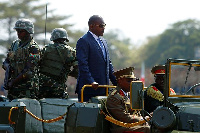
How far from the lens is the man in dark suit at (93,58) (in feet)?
28.9

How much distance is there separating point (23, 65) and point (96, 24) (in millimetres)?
1496

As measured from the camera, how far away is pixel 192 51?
Answer: 69562 mm

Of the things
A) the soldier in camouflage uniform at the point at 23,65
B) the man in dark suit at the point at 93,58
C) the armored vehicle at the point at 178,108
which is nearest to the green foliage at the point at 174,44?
the soldier in camouflage uniform at the point at 23,65

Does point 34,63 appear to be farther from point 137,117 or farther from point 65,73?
point 137,117

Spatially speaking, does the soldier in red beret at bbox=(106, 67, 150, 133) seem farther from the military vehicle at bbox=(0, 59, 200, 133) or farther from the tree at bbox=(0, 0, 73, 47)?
the tree at bbox=(0, 0, 73, 47)

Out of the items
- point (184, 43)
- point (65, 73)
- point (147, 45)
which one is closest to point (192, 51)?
point (184, 43)

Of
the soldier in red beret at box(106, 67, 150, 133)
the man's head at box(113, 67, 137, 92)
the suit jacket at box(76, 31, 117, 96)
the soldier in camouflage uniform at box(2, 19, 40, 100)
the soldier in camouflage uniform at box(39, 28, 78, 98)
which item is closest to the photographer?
the soldier in red beret at box(106, 67, 150, 133)

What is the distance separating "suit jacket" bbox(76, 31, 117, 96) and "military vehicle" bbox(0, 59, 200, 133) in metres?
0.75

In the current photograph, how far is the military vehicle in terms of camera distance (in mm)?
6387

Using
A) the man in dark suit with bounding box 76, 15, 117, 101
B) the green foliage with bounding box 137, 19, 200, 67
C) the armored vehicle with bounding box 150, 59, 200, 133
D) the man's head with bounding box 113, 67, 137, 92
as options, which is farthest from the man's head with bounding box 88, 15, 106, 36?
the green foliage with bounding box 137, 19, 200, 67

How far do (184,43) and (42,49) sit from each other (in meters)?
62.9

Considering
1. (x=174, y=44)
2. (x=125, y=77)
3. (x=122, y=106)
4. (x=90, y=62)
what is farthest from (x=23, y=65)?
(x=174, y=44)

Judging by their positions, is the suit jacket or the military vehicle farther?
the suit jacket

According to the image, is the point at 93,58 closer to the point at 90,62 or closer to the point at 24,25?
the point at 90,62
